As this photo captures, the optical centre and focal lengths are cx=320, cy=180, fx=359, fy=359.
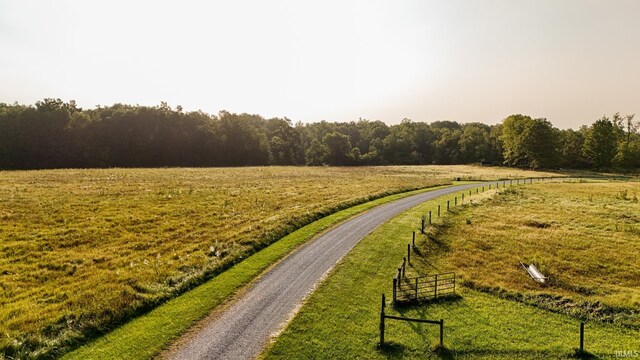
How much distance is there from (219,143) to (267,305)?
117511 millimetres

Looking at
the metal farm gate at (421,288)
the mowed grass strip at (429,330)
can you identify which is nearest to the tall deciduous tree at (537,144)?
the metal farm gate at (421,288)

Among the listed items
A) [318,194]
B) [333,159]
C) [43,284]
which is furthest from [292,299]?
[333,159]

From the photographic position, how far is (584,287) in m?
24.5

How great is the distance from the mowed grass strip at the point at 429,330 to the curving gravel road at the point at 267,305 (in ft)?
2.90

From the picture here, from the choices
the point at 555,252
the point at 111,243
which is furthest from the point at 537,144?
the point at 111,243

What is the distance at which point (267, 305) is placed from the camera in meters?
19.6

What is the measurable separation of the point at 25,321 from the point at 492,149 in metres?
154

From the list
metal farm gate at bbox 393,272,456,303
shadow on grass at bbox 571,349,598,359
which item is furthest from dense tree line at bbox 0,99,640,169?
shadow on grass at bbox 571,349,598,359

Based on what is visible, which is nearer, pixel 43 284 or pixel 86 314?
pixel 86 314

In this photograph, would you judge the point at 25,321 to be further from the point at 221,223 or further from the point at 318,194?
the point at 318,194

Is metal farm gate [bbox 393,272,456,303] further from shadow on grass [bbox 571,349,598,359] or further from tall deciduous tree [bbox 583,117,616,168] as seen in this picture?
tall deciduous tree [bbox 583,117,616,168]

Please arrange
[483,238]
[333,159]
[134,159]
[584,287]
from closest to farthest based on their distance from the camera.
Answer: [584,287], [483,238], [134,159], [333,159]

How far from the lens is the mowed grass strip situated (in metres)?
16.2

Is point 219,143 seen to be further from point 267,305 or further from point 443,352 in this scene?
point 443,352
